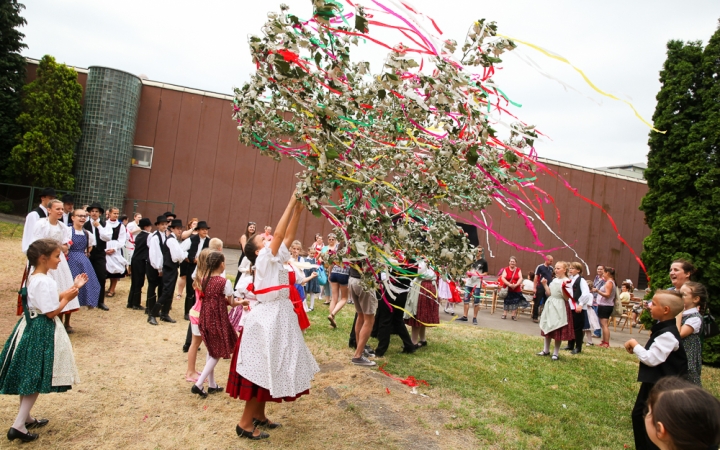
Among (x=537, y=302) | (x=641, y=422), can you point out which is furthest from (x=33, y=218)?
(x=537, y=302)

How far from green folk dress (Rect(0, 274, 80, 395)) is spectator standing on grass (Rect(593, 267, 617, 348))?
9478mm

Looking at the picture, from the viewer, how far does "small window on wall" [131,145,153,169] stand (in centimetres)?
1956

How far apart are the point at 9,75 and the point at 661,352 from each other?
23960mm

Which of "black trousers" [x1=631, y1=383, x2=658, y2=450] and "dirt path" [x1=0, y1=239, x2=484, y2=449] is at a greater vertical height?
"black trousers" [x1=631, y1=383, x2=658, y2=450]

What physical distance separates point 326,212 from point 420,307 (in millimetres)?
4626

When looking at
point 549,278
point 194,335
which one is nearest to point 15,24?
point 194,335

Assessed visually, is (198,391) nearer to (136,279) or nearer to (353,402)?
(353,402)

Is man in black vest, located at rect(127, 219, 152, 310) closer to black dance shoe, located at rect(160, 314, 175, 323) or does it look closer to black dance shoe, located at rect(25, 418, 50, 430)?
black dance shoe, located at rect(160, 314, 175, 323)

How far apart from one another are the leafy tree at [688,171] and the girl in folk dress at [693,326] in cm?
612

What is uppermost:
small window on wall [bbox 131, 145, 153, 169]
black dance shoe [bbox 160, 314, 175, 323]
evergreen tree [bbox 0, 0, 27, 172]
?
evergreen tree [bbox 0, 0, 27, 172]

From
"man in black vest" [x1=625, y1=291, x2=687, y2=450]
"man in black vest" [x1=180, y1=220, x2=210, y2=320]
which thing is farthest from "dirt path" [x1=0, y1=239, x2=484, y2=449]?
"man in black vest" [x1=180, y1=220, x2=210, y2=320]

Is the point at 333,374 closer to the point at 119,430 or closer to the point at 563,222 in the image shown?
the point at 119,430

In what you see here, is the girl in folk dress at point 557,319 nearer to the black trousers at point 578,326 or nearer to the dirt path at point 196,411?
the black trousers at point 578,326

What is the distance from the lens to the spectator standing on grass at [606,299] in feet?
32.5
